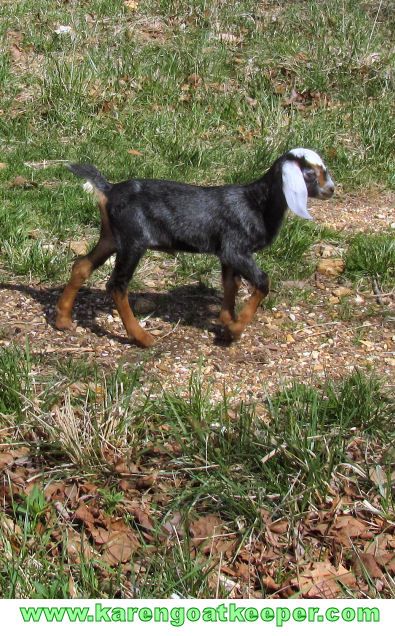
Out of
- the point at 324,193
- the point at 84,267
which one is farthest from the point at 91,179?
the point at 324,193

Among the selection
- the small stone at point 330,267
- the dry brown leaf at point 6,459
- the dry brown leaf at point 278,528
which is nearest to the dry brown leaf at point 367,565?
the dry brown leaf at point 278,528

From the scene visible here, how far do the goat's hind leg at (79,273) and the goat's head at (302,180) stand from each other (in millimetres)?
1093

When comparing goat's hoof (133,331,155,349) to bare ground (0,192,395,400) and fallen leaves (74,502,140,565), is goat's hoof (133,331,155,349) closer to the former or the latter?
bare ground (0,192,395,400)

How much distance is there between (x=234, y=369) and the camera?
16.5 ft

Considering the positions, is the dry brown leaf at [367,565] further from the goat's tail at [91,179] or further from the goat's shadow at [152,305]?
the goat's tail at [91,179]

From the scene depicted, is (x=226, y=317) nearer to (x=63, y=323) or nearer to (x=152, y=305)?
(x=152, y=305)

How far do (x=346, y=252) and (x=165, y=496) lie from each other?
111 inches

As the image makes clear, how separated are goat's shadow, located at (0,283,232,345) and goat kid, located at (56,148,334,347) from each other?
1.25 feet

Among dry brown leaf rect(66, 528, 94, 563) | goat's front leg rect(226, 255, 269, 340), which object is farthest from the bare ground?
dry brown leaf rect(66, 528, 94, 563)

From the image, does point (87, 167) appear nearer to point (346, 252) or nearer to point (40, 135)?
point (346, 252)

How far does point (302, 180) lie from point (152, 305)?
1.41m

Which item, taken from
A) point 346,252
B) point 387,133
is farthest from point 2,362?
point 387,133

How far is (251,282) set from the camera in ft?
16.7
